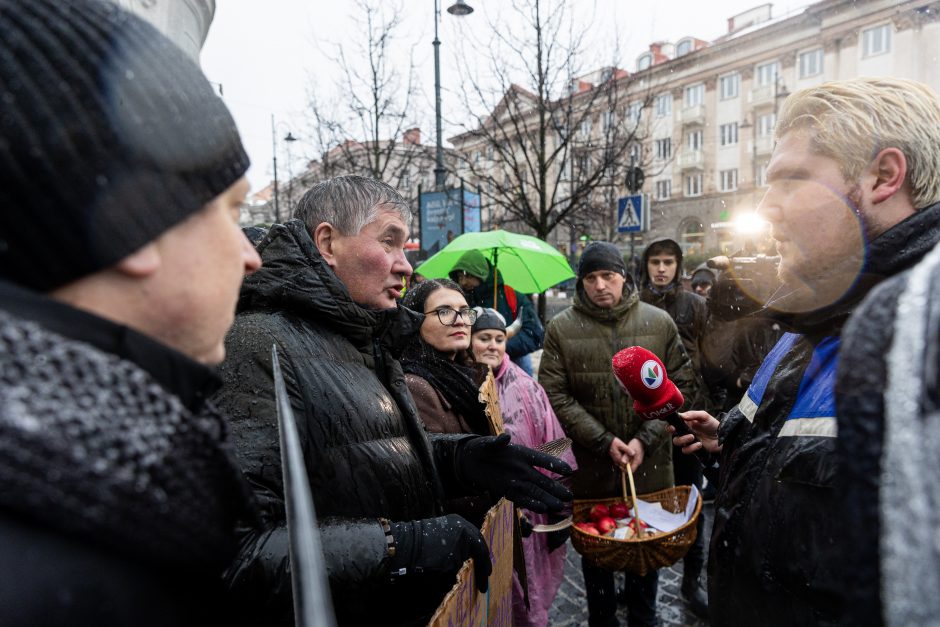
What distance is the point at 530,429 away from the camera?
3443 millimetres

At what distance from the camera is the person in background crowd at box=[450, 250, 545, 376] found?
5621 mm

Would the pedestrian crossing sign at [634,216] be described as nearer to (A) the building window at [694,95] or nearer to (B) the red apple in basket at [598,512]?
(B) the red apple in basket at [598,512]

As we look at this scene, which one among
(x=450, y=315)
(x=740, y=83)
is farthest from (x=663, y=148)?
Result: (x=450, y=315)

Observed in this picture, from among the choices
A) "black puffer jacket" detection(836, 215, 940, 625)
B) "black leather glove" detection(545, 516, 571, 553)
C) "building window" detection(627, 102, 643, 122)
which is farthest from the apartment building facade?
"black puffer jacket" detection(836, 215, 940, 625)

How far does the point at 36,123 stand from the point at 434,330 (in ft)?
8.37

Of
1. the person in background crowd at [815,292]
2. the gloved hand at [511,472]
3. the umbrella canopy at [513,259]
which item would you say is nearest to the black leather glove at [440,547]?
the gloved hand at [511,472]

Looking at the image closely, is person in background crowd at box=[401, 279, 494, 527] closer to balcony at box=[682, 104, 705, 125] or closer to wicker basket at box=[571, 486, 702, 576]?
wicker basket at box=[571, 486, 702, 576]

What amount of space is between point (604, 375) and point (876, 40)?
123 feet

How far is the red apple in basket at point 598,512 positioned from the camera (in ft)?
11.1

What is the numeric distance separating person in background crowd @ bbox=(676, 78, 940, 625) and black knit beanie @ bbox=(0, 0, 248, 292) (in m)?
1.31

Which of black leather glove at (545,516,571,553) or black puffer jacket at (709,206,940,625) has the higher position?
black puffer jacket at (709,206,940,625)

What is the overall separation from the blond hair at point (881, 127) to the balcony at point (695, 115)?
44.1 meters

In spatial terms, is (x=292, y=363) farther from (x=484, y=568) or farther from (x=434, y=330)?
(x=434, y=330)

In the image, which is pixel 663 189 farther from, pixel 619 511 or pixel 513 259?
pixel 619 511
